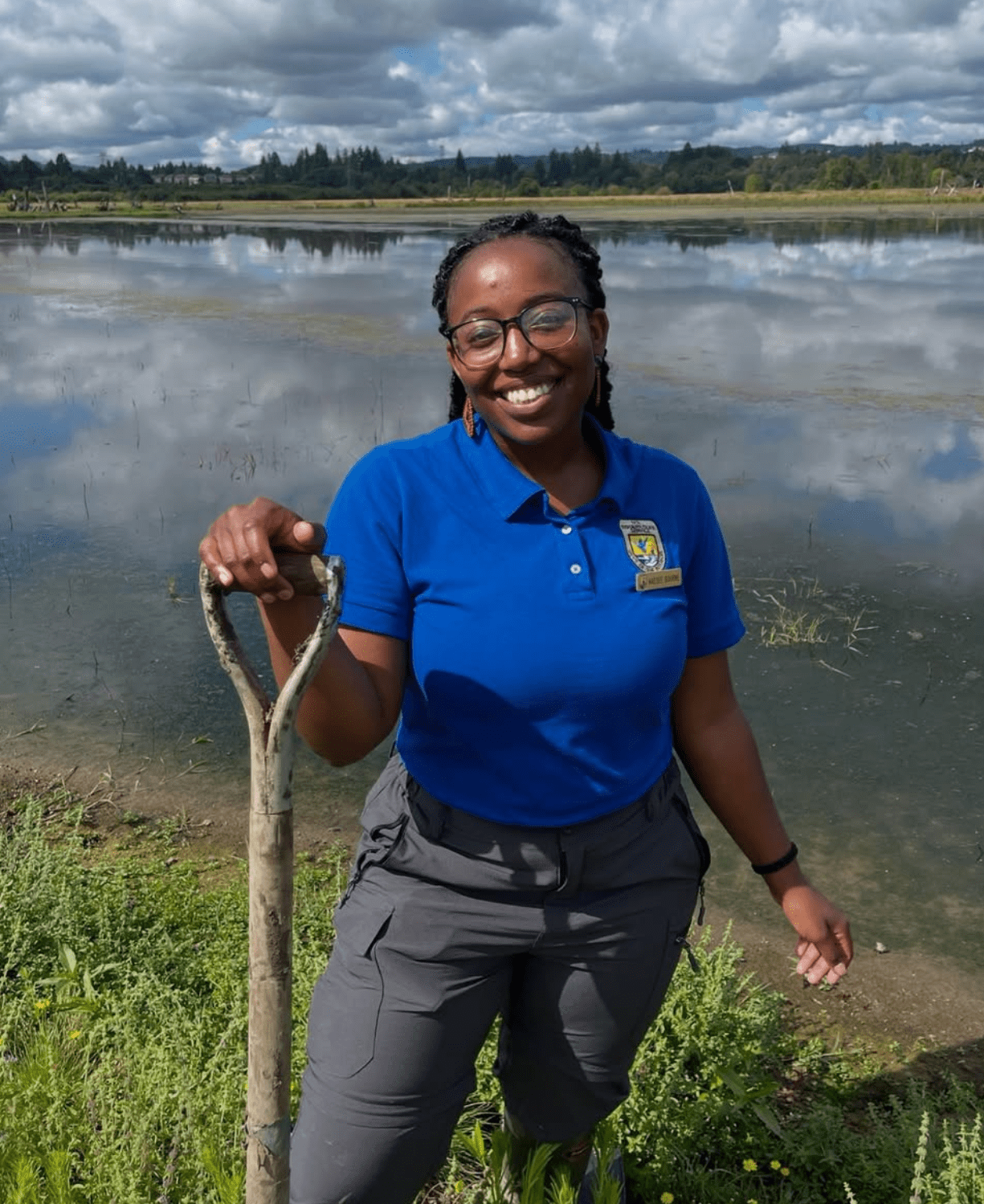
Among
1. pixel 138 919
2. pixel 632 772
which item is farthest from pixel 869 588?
pixel 632 772

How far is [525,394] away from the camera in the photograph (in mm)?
1913

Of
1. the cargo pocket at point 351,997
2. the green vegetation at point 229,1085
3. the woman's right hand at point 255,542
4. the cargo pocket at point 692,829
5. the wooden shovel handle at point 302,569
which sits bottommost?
the green vegetation at point 229,1085

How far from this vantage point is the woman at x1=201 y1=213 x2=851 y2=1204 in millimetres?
1786

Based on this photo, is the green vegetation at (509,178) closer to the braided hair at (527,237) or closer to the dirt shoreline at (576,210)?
the dirt shoreline at (576,210)

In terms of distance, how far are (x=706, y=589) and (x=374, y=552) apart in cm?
65

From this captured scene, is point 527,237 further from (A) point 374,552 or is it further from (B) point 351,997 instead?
(B) point 351,997

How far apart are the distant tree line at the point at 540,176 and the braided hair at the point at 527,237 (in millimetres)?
72361

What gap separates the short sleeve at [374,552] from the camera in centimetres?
176

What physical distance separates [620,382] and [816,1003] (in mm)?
8690

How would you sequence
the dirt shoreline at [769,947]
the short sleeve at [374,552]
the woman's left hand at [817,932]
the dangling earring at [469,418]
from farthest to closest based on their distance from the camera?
1. the dirt shoreline at [769,947]
2. the woman's left hand at [817,932]
3. the dangling earring at [469,418]
4. the short sleeve at [374,552]

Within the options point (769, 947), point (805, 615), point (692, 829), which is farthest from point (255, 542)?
point (805, 615)

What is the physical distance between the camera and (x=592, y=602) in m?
1.82

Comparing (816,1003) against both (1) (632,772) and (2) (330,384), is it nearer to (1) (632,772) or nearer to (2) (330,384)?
(1) (632,772)

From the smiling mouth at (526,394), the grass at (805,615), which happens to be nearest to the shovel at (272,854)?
the smiling mouth at (526,394)
